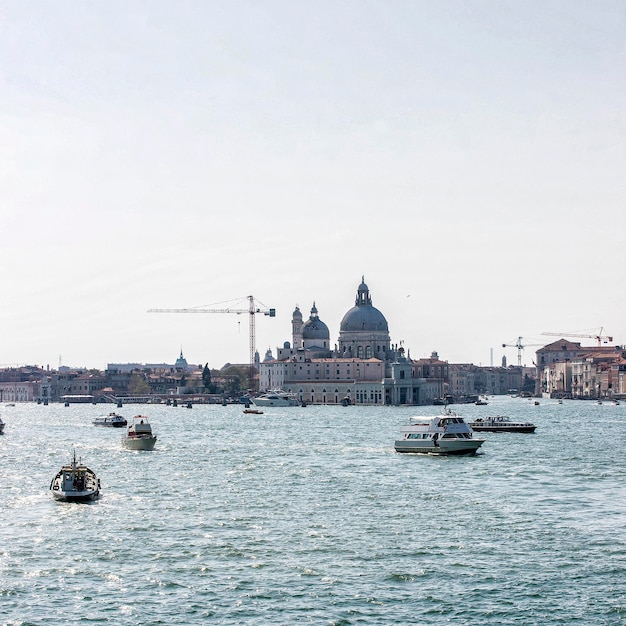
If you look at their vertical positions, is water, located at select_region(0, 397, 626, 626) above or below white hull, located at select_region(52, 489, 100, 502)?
below

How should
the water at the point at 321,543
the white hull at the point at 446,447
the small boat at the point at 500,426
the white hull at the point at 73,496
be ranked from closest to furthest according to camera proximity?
1. the water at the point at 321,543
2. the white hull at the point at 73,496
3. the white hull at the point at 446,447
4. the small boat at the point at 500,426

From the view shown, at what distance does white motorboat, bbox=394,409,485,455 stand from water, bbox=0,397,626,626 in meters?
2.78

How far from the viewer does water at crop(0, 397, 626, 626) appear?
85.4 feet

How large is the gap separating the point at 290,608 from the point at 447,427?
3883cm

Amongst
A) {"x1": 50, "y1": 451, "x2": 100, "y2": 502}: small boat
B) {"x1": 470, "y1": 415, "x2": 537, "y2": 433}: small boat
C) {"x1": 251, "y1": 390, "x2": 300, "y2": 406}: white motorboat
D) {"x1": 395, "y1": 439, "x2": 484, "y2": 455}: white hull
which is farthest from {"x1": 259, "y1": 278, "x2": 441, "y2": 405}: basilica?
{"x1": 50, "y1": 451, "x2": 100, "y2": 502}: small boat

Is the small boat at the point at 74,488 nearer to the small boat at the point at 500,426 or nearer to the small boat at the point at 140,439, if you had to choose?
the small boat at the point at 140,439

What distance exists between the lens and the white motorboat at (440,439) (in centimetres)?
6297

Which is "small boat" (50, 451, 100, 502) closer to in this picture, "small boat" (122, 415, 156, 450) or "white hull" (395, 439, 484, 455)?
"white hull" (395, 439, 484, 455)

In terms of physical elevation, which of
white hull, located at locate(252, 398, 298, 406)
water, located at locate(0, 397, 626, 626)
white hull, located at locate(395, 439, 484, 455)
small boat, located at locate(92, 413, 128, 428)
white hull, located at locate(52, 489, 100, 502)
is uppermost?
white hull, located at locate(252, 398, 298, 406)

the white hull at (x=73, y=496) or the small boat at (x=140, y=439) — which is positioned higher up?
the small boat at (x=140, y=439)

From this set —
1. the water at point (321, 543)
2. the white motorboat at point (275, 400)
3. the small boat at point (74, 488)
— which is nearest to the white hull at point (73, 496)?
the small boat at point (74, 488)

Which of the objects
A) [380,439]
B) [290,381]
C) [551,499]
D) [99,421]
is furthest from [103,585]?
[290,381]

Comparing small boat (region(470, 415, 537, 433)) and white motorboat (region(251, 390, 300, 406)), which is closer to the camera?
small boat (region(470, 415, 537, 433))

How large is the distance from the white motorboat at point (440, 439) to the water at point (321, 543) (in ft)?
9.14
